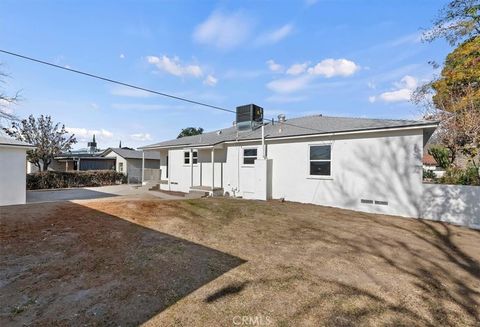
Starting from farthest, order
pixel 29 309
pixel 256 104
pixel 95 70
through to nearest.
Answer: pixel 256 104, pixel 95 70, pixel 29 309

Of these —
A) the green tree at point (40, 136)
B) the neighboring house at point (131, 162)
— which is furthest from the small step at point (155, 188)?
the green tree at point (40, 136)

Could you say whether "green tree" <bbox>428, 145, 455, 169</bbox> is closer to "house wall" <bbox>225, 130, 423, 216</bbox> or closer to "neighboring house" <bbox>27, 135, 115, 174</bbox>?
"house wall" <bbox>225, 130, 423, 216</bbox>

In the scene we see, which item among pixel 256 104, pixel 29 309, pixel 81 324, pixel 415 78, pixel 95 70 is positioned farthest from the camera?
pixel 415 78

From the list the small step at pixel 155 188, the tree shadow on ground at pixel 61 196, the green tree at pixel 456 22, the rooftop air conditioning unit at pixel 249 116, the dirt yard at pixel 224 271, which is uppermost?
the green tree at pixel 456 22

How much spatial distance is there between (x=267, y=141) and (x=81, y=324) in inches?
449

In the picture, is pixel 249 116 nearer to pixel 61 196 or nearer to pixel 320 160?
pixel 320 160

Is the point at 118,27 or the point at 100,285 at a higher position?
the point at 118,27

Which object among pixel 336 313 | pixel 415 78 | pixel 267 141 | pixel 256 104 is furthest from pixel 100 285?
pixel 415 78

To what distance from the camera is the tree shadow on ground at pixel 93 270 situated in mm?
3287

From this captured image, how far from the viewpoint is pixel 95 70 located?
28.6 ft

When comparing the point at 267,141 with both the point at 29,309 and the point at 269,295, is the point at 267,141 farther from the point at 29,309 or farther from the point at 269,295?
the point at 29,309

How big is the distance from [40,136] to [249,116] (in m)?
19.9

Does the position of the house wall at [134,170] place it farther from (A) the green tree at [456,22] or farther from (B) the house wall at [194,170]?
(A) the green tree at [456,22]

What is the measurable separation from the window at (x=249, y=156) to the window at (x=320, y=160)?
10.8 feet
